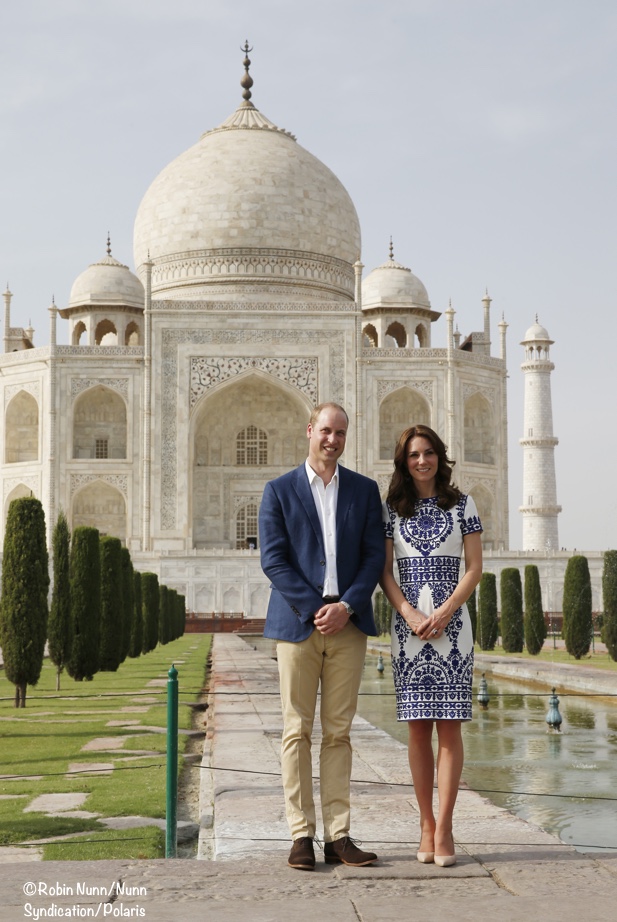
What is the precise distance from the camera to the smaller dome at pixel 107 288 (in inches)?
1281

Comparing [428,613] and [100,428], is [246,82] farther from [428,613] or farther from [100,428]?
[428,613]

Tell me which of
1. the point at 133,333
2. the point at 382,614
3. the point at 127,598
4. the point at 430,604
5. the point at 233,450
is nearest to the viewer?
the point at 430,604

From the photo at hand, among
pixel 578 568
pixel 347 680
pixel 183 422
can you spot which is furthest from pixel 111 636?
pixel 183 422

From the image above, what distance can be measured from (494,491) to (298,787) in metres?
28.4

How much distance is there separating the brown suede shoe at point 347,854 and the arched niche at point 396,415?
27706 mm

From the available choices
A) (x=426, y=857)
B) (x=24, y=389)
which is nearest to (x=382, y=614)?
(x=24, y=389)

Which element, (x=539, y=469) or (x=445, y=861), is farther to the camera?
(x=539, y=469)

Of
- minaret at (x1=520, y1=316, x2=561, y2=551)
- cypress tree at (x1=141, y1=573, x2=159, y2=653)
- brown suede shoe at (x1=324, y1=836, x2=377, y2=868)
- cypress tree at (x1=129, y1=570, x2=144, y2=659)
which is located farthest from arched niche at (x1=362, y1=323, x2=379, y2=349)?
brown suede shoe at (x1=324, y1=836, x2=377, y2=868)

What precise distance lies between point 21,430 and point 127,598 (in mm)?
18129

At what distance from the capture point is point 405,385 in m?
30.1

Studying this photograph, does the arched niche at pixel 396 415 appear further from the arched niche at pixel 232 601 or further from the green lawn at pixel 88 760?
the green lawn at pixel 88 760

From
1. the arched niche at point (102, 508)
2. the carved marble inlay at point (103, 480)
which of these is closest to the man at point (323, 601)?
the carved marble inlay at point (103, 480)

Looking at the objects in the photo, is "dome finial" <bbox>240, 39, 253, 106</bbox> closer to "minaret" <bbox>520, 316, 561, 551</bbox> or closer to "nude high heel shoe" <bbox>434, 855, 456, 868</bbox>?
"minaret" <bbox>520, 316, 561, 551</bbox>

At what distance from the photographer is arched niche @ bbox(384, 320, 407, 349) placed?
33875mm
